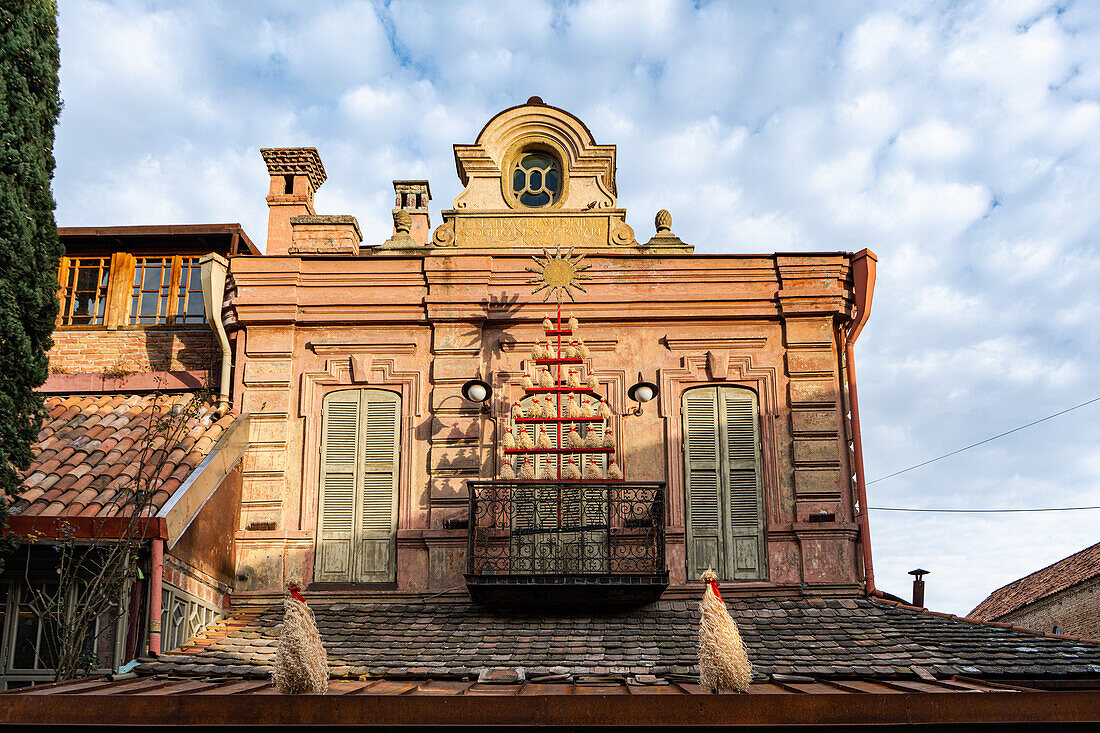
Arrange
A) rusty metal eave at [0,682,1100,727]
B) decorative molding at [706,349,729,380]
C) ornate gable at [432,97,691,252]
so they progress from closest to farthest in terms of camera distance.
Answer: rusty metal eave at [0,682,1100,727]
decorative molding at [706,349,729,380]
ornate gable at [432,97,691,252]

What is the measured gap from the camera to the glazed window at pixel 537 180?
13664 mm

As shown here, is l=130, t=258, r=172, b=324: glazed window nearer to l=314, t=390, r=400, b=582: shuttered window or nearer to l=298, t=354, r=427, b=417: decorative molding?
l=298, t=354, r=427, b=417: decorative molding

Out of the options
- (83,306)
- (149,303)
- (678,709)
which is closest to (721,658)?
(678,709)

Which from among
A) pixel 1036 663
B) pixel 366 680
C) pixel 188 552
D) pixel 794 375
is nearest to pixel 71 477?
pixel 188 552

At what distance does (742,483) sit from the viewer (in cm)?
1229

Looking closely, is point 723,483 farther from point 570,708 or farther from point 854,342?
point 570,708

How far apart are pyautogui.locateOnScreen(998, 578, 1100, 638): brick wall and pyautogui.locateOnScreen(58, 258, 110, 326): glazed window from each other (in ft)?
60.2

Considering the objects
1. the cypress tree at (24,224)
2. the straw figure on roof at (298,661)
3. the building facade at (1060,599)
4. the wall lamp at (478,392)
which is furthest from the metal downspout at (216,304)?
the building facade at (1060,599)

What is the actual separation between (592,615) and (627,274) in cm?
412

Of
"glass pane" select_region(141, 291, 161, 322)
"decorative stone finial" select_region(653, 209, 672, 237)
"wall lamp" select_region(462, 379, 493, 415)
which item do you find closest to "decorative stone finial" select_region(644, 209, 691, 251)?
"decorative stone finial" select_region(653, 209, 672, 237)

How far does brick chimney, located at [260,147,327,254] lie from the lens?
14305 millimetres

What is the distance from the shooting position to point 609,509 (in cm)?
1116

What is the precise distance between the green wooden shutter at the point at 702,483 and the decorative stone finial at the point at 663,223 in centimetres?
210

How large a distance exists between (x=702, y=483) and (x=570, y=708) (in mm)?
5144
